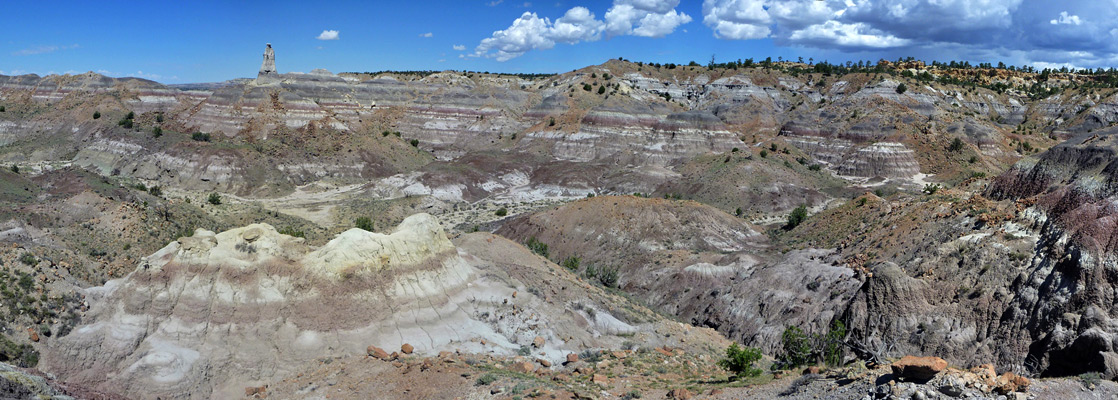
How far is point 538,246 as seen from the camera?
47312mm

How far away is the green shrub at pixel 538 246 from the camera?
152 feet

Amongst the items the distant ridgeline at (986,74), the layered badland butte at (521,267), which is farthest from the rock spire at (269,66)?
the distant ridgeline at (986,74)

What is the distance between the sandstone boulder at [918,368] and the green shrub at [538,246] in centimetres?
3298

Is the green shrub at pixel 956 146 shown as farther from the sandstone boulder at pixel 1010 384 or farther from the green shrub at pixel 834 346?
the sandstone boulder at pixel 1010 384

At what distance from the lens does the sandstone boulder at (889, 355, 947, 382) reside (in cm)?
1351

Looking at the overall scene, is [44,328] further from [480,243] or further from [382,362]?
[480,243]

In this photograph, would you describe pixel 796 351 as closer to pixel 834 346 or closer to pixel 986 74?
pixel 834 346

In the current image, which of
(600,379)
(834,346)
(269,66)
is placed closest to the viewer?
(600,379)

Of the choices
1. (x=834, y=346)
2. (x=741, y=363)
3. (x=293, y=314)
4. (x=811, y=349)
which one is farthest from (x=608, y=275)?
(x=293, y=314)

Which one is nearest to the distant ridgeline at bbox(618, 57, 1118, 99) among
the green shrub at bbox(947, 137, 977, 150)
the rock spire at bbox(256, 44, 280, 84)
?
the green shrub at bbox(947, 137, 977, 150)

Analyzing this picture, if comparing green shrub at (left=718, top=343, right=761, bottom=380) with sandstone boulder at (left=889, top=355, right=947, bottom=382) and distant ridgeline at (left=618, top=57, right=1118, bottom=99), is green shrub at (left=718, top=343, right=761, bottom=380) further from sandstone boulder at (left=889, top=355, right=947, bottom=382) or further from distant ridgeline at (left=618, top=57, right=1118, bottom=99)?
distant ridgeline at (left=618, top=57, right=1118, bottom=99)

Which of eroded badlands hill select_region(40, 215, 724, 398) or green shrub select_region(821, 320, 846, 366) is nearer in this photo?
eroded badlands hill select_region(40, 215, 724, 398)

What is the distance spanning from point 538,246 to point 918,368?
3485 cm

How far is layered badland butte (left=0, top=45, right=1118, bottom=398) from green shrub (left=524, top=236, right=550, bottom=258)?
33cm
